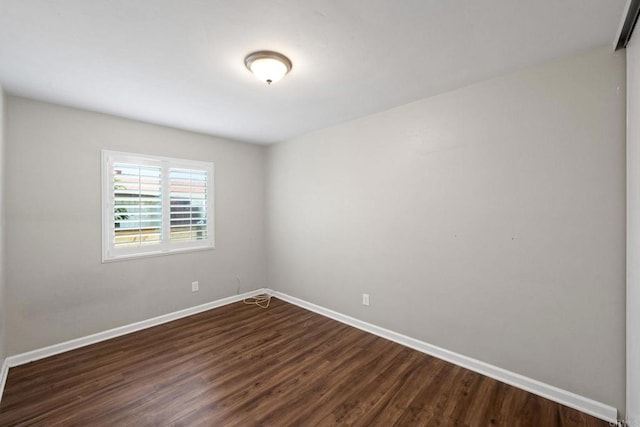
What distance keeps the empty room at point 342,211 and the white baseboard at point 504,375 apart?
2 centimetres

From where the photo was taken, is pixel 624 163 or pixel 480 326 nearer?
pixel 624 163

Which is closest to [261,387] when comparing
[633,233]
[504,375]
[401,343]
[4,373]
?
[401,343]

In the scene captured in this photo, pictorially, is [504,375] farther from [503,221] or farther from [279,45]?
[279,45]

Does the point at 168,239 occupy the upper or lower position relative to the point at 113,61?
lower

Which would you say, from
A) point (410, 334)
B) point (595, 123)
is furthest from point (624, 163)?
point (410, 334)

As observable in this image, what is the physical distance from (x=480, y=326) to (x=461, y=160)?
1.46 meters

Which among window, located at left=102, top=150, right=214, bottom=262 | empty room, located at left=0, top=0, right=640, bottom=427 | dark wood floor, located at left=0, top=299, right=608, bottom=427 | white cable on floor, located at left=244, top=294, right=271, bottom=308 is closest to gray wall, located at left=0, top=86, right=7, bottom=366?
empty room, located at left=0, top=0, right=640, bottom=427

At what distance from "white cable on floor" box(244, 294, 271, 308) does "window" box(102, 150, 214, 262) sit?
3.40ft

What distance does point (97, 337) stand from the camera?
2867 mm

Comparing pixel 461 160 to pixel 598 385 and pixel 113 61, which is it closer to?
pixel 598 385

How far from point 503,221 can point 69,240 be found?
13.4 feet

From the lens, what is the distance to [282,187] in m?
4.18

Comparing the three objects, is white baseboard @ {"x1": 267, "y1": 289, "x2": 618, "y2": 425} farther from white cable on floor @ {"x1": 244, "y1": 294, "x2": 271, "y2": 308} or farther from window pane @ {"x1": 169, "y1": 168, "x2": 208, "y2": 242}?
window pane @ {"x1": 169, "y1": 168, "x2": 208, "y2": 242}

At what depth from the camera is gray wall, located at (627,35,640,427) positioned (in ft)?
4.84
